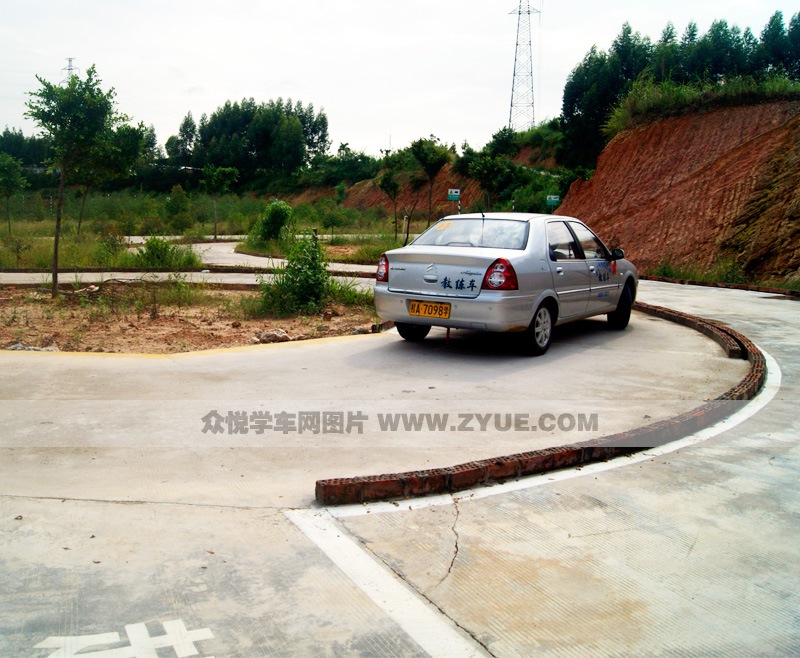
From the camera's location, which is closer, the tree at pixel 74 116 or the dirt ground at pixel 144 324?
the dirt ground at pixel 144 324

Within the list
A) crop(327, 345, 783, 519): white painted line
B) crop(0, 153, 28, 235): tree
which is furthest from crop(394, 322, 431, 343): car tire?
crop(0, 153, 28, 235): tree

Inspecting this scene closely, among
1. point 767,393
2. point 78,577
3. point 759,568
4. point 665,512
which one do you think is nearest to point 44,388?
point 78,577

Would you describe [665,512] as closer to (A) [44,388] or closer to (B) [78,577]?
(B) [78,577]

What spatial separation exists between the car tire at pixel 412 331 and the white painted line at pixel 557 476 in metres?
3.89

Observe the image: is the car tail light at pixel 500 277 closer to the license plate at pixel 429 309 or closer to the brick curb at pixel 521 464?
the license plate at pixel 429 309

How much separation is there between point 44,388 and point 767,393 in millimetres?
6397

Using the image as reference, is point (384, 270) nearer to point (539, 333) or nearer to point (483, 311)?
point (483, 311)

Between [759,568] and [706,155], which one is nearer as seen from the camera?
[759,568]

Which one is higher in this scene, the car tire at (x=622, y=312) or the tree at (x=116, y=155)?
the tree at (x=116, y=155)

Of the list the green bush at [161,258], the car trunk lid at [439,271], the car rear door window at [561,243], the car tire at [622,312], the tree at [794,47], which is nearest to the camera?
the car trunk lid at [439,271]

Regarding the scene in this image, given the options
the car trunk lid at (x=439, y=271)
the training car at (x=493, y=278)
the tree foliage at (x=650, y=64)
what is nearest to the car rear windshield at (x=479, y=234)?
the training car at (x=493, y=278)

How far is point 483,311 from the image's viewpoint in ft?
27.6

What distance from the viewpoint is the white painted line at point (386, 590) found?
3.11 metres

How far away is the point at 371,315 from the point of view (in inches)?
480
